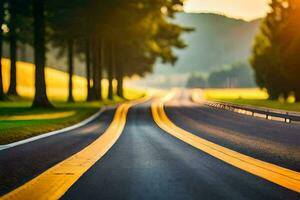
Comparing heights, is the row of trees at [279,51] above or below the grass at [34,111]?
above

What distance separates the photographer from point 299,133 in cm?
1761

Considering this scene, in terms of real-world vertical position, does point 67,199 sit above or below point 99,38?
below

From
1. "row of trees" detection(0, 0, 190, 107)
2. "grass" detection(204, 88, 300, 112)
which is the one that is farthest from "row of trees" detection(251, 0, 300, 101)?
"row of trees" detection(0, 0, 190, 107)

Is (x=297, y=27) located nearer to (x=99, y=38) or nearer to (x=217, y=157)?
(x=99, y=38)

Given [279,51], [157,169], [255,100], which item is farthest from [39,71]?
[255,100]

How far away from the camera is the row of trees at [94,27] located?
144 ft

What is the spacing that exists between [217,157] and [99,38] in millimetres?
45908

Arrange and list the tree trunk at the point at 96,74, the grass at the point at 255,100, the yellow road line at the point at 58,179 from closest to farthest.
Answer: the yellow road line at the point at 58,179 → the grass at the point at 255,100 → the tree trunk at the point at 96,74

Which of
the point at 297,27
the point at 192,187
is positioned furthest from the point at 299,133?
the point at 297,27

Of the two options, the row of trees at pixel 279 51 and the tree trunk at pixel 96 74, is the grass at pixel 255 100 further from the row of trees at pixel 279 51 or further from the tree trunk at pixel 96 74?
the tree trunk at pixel 96 74

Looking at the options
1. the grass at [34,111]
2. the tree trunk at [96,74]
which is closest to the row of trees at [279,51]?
the grass at [34,111]

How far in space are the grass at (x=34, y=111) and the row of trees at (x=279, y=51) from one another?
758 inches

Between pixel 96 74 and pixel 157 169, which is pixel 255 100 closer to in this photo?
pixel 96 74

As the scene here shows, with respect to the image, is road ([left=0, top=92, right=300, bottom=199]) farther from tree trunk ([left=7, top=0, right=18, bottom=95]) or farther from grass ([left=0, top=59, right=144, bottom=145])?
tree trunk ([left=7, top=0, right=18, bottom=95])
